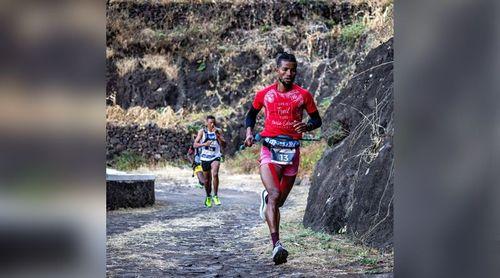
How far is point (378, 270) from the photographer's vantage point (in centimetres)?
485

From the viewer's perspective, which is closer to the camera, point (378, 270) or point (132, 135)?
point (378, 270)

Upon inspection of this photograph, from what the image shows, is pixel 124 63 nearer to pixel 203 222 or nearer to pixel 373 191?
pixel 203 222

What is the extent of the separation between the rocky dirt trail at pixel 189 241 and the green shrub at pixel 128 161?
7.51 metres

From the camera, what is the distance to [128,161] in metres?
19.9

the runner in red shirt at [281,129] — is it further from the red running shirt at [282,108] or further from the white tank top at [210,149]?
the white tank top at [210,149]

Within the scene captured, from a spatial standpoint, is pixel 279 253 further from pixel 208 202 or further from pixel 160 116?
pixel 160 116

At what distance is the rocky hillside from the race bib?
48.7ft

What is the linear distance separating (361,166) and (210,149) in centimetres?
393

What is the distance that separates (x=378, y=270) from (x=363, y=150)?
1823mm

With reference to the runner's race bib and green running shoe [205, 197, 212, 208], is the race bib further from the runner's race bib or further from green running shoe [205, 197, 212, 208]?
green running shoe [205, 197, 212, 208]

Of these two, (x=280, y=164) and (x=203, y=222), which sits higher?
(x=280, y=164)

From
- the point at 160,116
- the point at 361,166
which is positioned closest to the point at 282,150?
Answer: the point at 361,166
